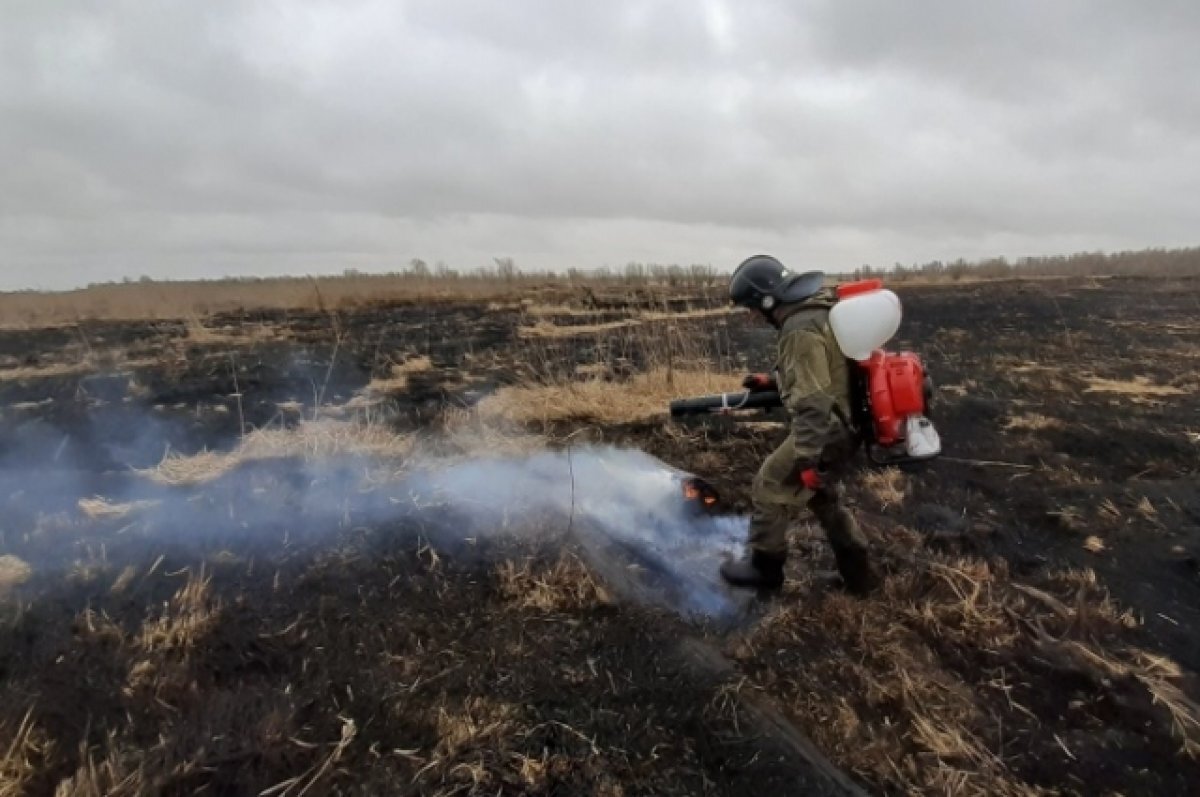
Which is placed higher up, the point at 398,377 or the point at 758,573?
the point at 398,377

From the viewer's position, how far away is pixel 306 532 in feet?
16.1

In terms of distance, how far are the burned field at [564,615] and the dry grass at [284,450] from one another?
0.13 ft

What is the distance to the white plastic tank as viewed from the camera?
3953 millimetres

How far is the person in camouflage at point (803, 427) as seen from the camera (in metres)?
3.97

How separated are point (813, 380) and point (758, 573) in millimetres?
1322

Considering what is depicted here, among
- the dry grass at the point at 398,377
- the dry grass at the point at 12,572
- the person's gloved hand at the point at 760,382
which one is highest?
the person's gloved hand at the point at 760,382

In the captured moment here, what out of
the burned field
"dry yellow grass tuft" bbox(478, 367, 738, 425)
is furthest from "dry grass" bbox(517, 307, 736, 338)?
the burned field

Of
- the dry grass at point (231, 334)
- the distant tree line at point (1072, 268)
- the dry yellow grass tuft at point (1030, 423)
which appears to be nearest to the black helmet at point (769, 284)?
the dry yellow grass tuft at point (1030, 423)

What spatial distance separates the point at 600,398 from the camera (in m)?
8.60

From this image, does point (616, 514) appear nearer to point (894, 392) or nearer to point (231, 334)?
point (894, 392)

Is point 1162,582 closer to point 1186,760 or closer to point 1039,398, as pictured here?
point 1186,760

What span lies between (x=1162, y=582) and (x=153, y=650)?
20.1 ft

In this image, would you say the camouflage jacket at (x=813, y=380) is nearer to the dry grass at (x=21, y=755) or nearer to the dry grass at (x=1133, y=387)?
the dry grass at (x=21, y=755)

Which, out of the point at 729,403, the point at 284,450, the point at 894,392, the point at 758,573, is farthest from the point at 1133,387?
the point at 284,450
